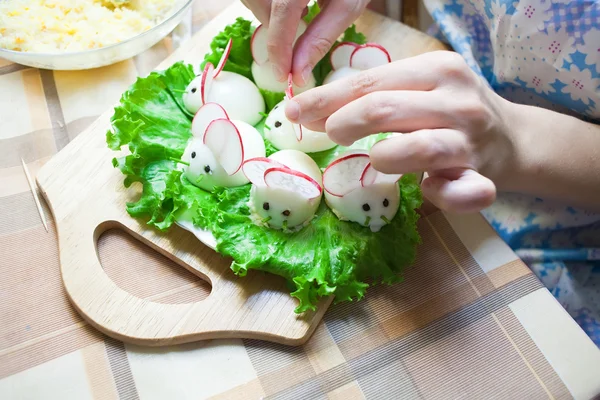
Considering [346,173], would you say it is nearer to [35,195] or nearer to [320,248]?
[320,248]

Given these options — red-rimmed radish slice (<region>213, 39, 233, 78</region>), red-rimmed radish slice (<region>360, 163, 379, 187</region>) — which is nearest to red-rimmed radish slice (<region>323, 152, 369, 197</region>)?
red-rimmed radish slice (<region>360, 163, 379, 187</region>)

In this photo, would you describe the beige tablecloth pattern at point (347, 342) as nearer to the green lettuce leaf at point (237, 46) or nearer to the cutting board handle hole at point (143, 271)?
the cutting board handle hole at point (143, 271)

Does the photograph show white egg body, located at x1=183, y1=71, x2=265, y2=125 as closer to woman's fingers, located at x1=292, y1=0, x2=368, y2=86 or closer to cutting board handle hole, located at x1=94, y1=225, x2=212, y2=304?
woman's fingers, located at x1=292, y1=0, x2=368, y2=86

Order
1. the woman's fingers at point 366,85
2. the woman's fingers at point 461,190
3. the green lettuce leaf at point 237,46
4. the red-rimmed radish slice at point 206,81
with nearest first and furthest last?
the woman's fingers at point 461,190, the woman's fingers at point 366,85, the red-rimmed radish slice at point 206,81, the green lettuce leaf at point 237,46

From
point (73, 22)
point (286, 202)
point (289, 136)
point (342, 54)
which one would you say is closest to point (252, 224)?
point (286, 202)

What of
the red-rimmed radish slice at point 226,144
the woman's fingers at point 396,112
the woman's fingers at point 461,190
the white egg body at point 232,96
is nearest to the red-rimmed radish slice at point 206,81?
the white egg body at point 232,96

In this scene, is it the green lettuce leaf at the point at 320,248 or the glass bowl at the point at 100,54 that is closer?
the green lettuce leaf at the point at 320,248
